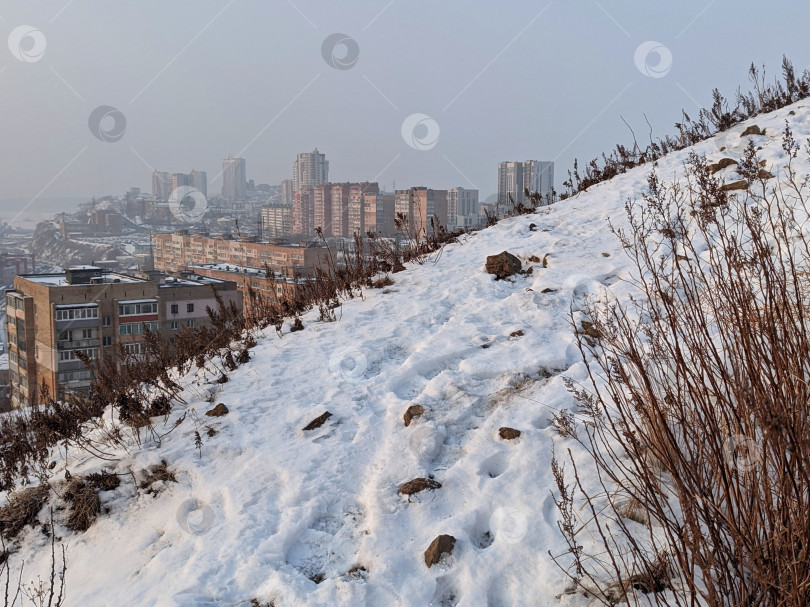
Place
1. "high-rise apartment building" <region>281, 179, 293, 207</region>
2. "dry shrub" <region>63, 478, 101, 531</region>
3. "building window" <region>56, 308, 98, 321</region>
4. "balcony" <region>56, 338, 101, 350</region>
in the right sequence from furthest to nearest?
"high-rise apartment building" <region>281, 179, 293, 207</region>
"balcony" <region>56, 338, 101, 350</region>
"building window" <region>56, 308, 98, 321</region>
"dry shrub" <region>63, 478, 101, 531</region>

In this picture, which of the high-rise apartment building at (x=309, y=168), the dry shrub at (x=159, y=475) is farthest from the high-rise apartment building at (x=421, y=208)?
the high-rise apartment building at (x=309, y=168)

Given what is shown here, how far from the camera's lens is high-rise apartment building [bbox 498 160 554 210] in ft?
29.5

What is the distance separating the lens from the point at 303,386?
385 cm

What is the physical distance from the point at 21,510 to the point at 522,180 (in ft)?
36.7

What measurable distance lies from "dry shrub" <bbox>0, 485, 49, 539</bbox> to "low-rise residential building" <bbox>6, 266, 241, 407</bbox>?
63.3 ft

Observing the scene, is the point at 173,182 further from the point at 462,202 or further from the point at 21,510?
the point at 21,510

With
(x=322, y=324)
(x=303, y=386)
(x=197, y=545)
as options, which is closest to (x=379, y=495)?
(x=197, y=545)

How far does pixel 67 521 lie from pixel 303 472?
1328mm

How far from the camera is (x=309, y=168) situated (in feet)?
139

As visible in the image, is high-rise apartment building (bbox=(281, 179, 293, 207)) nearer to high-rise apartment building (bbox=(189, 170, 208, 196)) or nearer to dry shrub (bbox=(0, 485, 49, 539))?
high-rise apartment building (bbox=(189, 170, 208, 196))

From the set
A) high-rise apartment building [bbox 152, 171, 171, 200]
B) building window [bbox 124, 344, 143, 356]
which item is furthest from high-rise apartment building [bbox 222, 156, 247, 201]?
building window [bbox 124, 344, 143, 356]

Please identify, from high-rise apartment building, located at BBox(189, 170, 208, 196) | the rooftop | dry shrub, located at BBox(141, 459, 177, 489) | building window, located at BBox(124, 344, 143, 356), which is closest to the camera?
dry shrub, located at BBox(141, 459, 177, 489)

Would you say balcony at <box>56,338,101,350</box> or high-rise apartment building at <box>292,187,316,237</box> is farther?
high-rise apartment building at <box>292,187,316,237</box>

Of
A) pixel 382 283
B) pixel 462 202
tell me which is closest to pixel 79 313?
pixel 462 202
